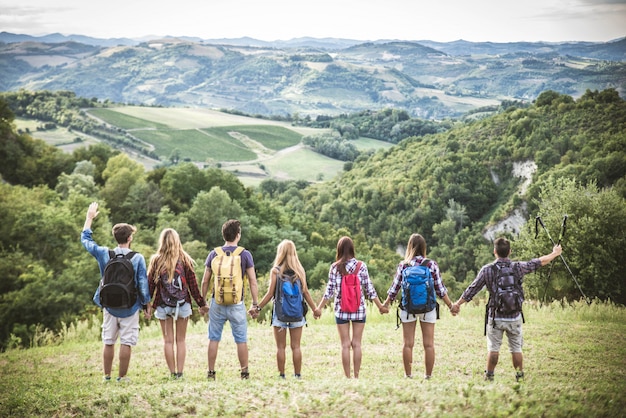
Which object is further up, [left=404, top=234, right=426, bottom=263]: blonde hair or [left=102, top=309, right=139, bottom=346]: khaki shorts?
[left=404, top=234, right=426, bottom=263]: blonde hair

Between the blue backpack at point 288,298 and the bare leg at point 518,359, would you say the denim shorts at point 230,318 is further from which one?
the bare leg at point 518,359

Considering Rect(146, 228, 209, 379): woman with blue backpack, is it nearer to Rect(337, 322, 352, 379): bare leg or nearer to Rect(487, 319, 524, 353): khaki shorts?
Rect(337, 322, 352, 379): bare leg

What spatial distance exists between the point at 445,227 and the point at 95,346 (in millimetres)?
92679

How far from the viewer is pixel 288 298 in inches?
330

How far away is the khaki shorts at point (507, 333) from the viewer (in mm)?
8281

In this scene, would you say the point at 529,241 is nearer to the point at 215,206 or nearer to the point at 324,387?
the point at 324,387

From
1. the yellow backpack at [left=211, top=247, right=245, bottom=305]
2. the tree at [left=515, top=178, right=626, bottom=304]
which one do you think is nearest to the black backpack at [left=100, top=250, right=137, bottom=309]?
the yellow backpack at [left=211, top=247, right=245, bottom=305]

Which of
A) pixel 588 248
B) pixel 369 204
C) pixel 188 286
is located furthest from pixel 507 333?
pixel 369 204

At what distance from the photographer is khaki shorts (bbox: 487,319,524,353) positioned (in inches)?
326

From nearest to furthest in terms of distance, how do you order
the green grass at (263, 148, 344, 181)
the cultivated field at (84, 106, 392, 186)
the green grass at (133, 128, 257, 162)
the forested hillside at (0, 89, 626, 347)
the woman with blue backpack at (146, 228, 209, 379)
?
the woman with blue backpack at (146, 228, 209, 379), the forested hillside at (0, 89, 626, 347), the green grass at (263, 148, 344, 181), the cultivated field at (84, 106, 392, 186), the green grass at (133, 128, 257, 162)

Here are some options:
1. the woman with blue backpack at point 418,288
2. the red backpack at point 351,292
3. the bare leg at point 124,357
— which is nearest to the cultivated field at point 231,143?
the bare leg at point 124,357

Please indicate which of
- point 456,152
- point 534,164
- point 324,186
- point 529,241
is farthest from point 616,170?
point 324,186

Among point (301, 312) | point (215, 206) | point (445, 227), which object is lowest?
point (445, 227)

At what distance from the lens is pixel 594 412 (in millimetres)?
7309
